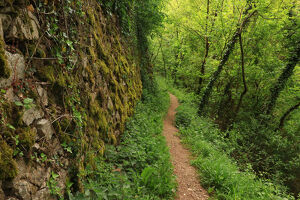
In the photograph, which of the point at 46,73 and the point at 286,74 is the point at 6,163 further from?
the point at 286,74

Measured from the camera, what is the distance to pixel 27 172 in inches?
66.2

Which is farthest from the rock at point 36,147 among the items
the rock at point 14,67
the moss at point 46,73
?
the moss at point 46,73

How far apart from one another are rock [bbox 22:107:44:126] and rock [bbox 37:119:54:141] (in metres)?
0.07

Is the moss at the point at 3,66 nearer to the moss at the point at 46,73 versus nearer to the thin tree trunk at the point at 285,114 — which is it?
the moss at the point at 46,73

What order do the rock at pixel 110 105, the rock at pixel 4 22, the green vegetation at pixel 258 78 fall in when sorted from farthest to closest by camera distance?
the green vegetation at pixel 258 78 < the rock at pixel 110 105 < the rock at pixel 4 22

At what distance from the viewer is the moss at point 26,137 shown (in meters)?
1.67

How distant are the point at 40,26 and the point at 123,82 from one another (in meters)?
3.70

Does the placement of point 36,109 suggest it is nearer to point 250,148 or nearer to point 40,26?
point 40,26

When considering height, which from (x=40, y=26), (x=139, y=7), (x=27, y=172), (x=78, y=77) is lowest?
(x=27, y=172)

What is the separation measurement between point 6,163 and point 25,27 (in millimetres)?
1487

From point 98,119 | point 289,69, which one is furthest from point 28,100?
point 289,69

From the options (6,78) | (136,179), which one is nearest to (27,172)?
(6,78)

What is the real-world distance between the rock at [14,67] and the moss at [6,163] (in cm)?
57

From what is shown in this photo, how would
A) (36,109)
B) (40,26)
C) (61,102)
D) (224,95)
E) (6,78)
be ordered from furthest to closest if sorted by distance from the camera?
(224,95) → (61,102) → (40,26) → (36,109) → (6,78)
